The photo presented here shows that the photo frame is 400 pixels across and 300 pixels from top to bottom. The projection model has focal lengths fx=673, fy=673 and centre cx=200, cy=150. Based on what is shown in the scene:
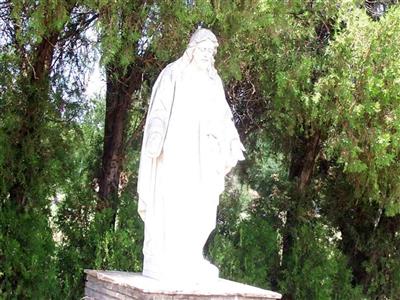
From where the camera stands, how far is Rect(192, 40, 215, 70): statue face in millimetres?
5660

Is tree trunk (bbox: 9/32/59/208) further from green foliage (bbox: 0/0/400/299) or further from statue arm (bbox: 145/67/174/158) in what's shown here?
statue arm (bbox: 145/67/174/158)

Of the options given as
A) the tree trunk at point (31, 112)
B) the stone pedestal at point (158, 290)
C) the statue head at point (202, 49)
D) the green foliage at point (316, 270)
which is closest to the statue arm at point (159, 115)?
the statue head at point (202, 49)

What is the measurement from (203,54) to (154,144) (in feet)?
2.98

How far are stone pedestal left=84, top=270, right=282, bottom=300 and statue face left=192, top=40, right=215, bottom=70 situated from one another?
182cm

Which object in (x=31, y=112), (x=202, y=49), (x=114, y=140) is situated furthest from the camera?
(x=114, y=140)

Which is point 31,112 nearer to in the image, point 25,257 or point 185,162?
point 25,257

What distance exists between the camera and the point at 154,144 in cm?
538

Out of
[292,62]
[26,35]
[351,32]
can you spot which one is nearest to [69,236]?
[26,35]

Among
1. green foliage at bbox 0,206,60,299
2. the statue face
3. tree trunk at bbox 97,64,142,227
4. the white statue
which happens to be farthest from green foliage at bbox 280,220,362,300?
the statue face

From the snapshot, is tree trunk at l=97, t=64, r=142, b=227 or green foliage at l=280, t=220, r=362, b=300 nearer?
tree trunk at l=97, t=64, r=142, b=227

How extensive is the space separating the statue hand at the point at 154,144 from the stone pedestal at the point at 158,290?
99 cm

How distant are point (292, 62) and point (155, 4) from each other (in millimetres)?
2092

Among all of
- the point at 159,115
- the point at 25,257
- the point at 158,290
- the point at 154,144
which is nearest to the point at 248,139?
the point at 25,257

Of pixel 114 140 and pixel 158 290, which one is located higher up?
pixel 114 140
